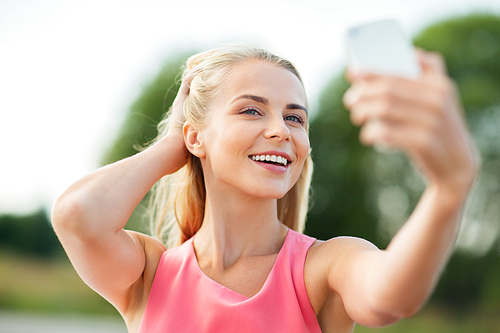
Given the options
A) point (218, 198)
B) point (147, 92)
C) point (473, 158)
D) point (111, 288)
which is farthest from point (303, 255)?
point (147, 92)

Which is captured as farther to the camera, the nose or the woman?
the nose

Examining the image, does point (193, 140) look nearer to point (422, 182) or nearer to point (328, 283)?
point (328, 283)

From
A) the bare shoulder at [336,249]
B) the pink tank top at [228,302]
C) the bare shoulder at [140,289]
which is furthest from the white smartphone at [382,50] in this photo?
the bare shoulder at [140,289]

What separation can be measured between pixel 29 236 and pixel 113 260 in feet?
55.3

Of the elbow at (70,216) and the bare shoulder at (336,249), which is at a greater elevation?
the elbow at (70,216)

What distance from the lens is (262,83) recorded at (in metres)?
2.24

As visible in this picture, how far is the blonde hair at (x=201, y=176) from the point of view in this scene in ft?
7.96

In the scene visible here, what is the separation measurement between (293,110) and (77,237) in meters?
1.19

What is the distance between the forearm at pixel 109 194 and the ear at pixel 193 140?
156 mm

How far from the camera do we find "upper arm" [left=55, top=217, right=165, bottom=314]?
1.94m

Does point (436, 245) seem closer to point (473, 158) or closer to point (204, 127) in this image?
point (473, 158)

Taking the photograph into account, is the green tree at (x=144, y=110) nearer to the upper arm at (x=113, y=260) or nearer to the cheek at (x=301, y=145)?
the upper arm at (x=113, y=260)

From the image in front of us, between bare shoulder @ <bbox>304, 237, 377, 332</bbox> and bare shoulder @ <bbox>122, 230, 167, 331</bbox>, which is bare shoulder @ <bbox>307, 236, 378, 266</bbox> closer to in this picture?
bare shoulder @ <bbox>304, 237, 377, 332</bbox>

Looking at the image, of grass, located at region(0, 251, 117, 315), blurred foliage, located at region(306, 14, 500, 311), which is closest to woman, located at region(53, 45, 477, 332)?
blurred foliage, located at region(306, 14, 500, 311)
